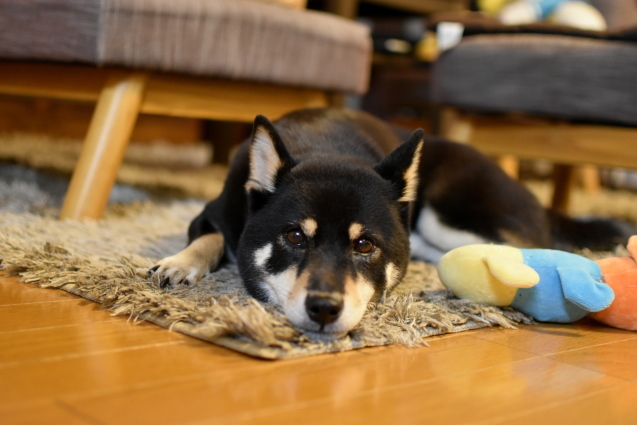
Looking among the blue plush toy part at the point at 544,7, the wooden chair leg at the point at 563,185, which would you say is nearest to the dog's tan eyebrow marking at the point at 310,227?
the wooden chair leg at the point at 563,185

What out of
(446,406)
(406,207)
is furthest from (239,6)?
(446,406)

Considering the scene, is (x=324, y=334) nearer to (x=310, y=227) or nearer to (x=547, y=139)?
(x=310, y=227)

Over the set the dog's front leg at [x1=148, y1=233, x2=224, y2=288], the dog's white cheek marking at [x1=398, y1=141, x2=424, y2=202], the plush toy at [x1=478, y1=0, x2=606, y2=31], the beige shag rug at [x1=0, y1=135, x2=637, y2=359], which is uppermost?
the plush toy at [x1=478, y1=0, x2=606, y2=31]

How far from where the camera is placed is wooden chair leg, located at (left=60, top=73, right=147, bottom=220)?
2.38 metres

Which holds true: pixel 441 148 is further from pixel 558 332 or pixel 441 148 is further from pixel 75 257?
pixel 75 257

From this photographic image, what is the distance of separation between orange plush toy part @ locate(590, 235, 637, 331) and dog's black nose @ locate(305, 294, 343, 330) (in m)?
0.76

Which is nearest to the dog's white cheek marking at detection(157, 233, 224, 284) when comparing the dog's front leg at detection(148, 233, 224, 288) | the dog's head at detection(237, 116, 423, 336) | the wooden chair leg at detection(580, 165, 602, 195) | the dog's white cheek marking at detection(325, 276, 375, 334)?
the dog's front leg at detection(148, 233, 224, 288)

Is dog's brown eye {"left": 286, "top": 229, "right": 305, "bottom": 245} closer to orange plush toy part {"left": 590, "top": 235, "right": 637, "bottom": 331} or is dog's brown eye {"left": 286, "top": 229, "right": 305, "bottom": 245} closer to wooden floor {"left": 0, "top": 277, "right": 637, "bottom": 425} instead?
wooden floor {"left": 0, "top": 277, "right": 637, "bottom": 425}

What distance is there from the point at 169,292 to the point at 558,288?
970mm

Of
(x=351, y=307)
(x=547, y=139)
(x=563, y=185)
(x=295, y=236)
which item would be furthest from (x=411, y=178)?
(x=563, y=185)

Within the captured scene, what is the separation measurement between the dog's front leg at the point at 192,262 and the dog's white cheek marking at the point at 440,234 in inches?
29.5

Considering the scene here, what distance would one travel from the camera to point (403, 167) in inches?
66.5

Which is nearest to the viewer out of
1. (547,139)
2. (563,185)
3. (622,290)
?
(622,290)

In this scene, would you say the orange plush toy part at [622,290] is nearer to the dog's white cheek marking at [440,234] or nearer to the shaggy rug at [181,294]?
the shaggy rug at [181,294]
